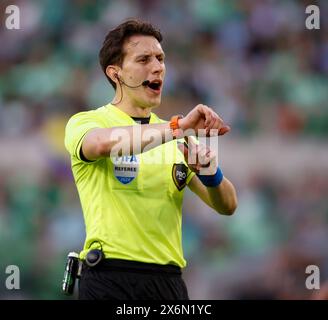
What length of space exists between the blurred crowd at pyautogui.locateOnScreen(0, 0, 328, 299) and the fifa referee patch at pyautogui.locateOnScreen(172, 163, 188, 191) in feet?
→ 9.90

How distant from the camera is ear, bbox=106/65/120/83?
488 cm

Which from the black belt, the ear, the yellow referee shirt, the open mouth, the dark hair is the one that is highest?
the dark hair

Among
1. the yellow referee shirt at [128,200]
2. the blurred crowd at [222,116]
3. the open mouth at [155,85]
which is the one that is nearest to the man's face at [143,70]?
the open mouth at [155,85]

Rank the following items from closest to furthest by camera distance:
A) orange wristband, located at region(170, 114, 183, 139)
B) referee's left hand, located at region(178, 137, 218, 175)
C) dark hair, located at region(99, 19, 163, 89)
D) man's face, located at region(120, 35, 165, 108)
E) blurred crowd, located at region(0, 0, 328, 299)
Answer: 1. orange wristband, located at region(170, 114, 183, 139)
2. referee's left hand, located at region(178, 137, 218, 175)
3. man's face, located at region(120, 35, 165, 108)
4. dark hair, located at region(99, 19, 163, 89)
5. blurred crowd, located at region(0, 0, 328, 299)

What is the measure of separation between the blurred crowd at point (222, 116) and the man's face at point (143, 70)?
3.13 m

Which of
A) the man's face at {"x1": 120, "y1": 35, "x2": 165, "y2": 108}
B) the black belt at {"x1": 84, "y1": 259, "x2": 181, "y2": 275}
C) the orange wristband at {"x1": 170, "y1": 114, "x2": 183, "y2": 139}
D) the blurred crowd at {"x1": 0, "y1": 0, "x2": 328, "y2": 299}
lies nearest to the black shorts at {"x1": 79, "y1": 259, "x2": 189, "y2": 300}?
the black belt at {"x1": 84, "y1": 259, "x2": 181, "y2": 275}

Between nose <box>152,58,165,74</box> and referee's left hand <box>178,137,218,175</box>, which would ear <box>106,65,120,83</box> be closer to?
nose <box>152,58,165,74</box>

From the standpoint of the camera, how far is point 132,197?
175 inches

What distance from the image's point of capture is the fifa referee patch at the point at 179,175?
181 inches

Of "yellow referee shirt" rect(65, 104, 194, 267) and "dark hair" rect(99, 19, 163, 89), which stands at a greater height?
"dark hair" rect(99, 19, 163, 89)

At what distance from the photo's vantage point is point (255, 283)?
766cm

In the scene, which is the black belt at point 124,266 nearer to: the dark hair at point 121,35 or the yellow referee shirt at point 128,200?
the yellow referee shirt at point 128,200

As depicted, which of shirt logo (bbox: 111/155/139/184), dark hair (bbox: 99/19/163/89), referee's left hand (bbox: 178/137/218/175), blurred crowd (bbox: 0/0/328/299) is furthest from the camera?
blurred crowd (bbox: 0/0/328/299)
